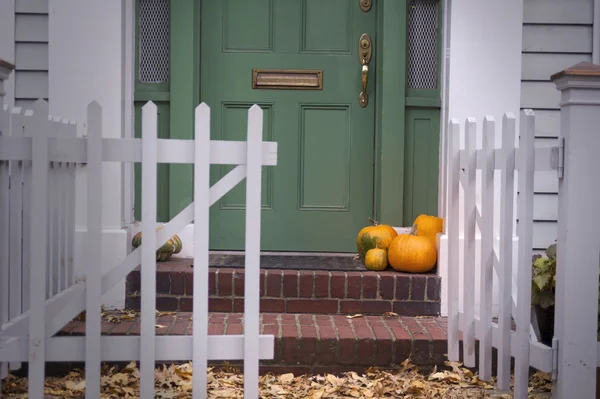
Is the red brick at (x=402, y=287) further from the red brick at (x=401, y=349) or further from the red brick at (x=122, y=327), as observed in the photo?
the red brick at (x=122, y=327)

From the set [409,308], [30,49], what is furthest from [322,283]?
[30,49]

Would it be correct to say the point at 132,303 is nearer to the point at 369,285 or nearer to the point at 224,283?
the point at 224,283

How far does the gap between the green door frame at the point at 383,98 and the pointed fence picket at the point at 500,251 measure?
2.39 feet

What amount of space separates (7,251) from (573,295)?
2.22 meters

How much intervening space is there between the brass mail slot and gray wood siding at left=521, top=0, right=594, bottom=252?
4.30 feet

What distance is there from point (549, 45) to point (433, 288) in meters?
1.74

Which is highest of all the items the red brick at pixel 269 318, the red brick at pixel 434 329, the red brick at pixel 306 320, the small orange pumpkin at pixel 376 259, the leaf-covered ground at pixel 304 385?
the small orange pumpkin at pixel 376 259

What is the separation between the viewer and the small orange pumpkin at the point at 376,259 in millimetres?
4020

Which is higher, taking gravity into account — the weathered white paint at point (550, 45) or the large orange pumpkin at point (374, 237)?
the weathered white paint at point (550, 45)

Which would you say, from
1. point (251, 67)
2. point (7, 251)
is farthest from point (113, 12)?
point (7, 251)

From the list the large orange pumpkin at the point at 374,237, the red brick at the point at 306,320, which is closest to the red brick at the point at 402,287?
the large orange pumpkin at the point at 374,237

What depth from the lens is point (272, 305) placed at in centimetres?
388

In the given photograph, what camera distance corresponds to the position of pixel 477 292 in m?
4.16

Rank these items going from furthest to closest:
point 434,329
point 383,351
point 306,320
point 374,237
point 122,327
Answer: point 374,237 → point 306,320 → point 434,329 → point 122,327 → point 383,351
